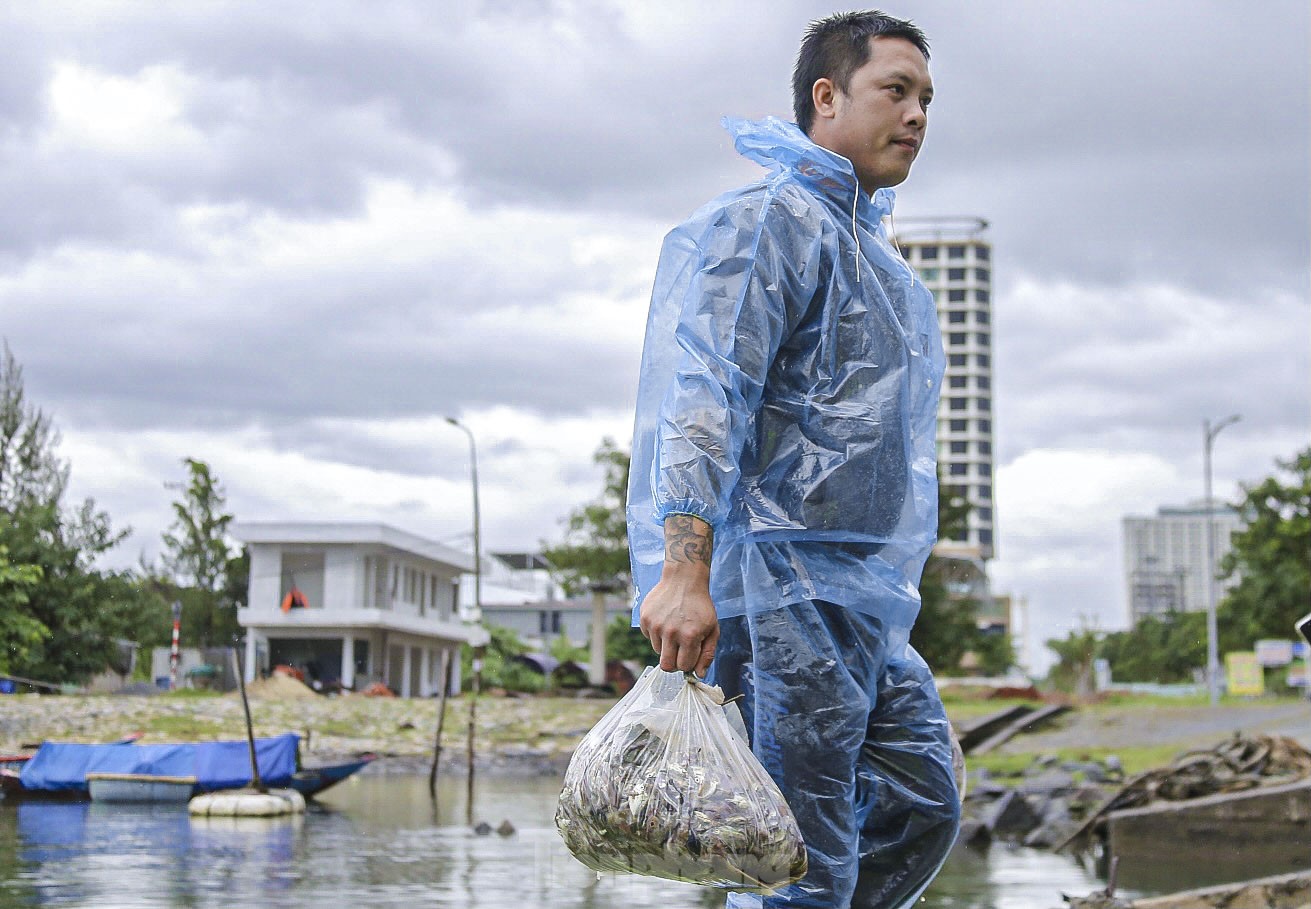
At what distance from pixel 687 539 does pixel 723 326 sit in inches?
16.6

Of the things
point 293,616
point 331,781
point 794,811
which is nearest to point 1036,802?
point 331,781

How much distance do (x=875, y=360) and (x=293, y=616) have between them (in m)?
47.1

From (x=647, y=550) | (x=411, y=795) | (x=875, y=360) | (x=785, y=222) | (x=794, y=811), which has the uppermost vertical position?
(x=785, y=222)

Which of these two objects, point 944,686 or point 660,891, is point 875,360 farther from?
point 944,686

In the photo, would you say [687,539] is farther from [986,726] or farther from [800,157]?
[986,726]

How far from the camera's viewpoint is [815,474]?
9.71 feet

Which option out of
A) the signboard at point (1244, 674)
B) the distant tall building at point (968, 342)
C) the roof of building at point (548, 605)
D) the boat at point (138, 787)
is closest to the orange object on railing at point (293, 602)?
the signboard at point (1244, 674)

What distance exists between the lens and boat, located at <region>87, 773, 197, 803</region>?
1706 centimetres

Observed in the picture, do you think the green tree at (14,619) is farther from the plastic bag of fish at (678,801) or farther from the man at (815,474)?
the plastic bag of fish at (678,801)

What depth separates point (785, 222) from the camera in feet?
9.95

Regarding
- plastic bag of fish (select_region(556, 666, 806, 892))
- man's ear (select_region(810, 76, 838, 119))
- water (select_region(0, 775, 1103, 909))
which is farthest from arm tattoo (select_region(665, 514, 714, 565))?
water (select_region(0, 775, 1103, 909))

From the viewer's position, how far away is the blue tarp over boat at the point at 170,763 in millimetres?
17281

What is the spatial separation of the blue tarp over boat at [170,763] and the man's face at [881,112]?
15235 mm

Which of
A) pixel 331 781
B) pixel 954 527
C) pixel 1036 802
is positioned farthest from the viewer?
pixel 954 527
